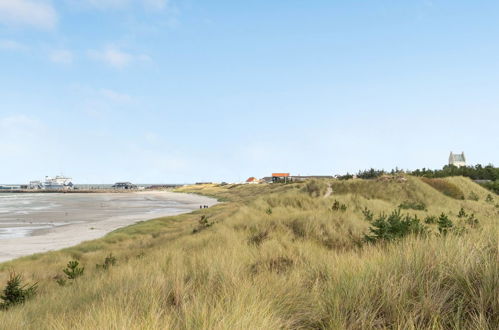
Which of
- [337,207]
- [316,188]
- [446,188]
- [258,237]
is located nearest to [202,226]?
[337,207]

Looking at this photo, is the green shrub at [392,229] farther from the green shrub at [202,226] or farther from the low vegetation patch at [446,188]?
the low vegetation patch at [446,188]

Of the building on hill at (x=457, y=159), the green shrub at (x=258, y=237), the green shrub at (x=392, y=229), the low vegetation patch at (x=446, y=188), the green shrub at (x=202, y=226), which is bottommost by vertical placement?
the green shrub at (x=202, y=226)

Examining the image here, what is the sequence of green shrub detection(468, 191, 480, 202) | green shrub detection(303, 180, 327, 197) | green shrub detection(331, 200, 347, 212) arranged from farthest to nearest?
green shrub detection(468, 191, 480, 202) < green shrub detection(303, 180, 327, 197) < green shrub detection(331, 200, 347, 212)

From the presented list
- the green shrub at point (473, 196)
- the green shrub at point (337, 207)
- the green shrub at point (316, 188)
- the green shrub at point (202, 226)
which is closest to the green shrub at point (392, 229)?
the green shrub at point (337, 207)

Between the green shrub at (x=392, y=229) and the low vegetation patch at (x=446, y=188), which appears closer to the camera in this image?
the green shrub at (x=392, y=229)

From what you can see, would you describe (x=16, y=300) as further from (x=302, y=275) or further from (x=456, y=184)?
(x=456, y=184)

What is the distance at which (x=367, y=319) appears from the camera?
3686 millimetres

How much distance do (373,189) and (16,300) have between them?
931 inches

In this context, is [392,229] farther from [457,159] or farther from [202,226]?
[457,159]

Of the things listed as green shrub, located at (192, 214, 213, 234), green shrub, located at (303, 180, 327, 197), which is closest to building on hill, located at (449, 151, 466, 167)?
green shrub, located at (303, 180, 327, 197)

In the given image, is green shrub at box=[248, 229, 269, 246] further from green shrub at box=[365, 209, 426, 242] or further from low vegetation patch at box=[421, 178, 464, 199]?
low vegetation patch at box=[421, 178, 464, 199]

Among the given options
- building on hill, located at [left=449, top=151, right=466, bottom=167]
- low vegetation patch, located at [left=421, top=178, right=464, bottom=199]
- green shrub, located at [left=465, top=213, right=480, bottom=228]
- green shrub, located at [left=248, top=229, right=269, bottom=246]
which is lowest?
green shrub, located at [left=248, top=229, right=269, bottom=246]

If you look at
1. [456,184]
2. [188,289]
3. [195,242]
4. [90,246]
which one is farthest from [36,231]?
[456,184]

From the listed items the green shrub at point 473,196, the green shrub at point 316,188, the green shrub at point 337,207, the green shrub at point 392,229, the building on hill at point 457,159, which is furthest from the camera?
the building on hill at point 457,159
